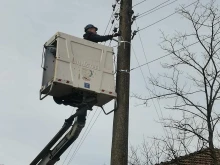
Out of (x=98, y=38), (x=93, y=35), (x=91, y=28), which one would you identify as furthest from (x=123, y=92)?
(x=91, y=28)

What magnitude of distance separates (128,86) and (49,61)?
179cm

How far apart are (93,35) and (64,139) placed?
2285 mm

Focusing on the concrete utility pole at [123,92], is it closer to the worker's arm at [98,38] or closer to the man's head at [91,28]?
the worker's arm at [98,38]

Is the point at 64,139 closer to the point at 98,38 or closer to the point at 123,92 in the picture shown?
the point at 123,92

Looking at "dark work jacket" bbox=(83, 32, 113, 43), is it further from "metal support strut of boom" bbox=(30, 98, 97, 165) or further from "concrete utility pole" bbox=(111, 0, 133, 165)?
"metal support strut of boom" bbox=(30, 98, 97, 165)

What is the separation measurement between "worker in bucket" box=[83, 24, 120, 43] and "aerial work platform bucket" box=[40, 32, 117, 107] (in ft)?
0.77

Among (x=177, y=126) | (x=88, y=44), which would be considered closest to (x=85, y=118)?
(x=88, y=44)

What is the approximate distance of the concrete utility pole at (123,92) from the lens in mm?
7406

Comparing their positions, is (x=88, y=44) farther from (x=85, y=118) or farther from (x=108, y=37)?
(x=85, y=118)

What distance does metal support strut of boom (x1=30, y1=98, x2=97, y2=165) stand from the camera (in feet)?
26.1

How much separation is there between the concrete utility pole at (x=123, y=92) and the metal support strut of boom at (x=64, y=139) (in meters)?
0.61

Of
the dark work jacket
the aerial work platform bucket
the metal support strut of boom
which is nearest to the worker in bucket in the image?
the dark work jacket

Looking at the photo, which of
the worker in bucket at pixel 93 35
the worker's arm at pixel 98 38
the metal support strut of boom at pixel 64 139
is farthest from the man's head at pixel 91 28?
the metal support strut of boom at pixel 64 139

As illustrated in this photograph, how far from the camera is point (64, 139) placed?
851 cm
